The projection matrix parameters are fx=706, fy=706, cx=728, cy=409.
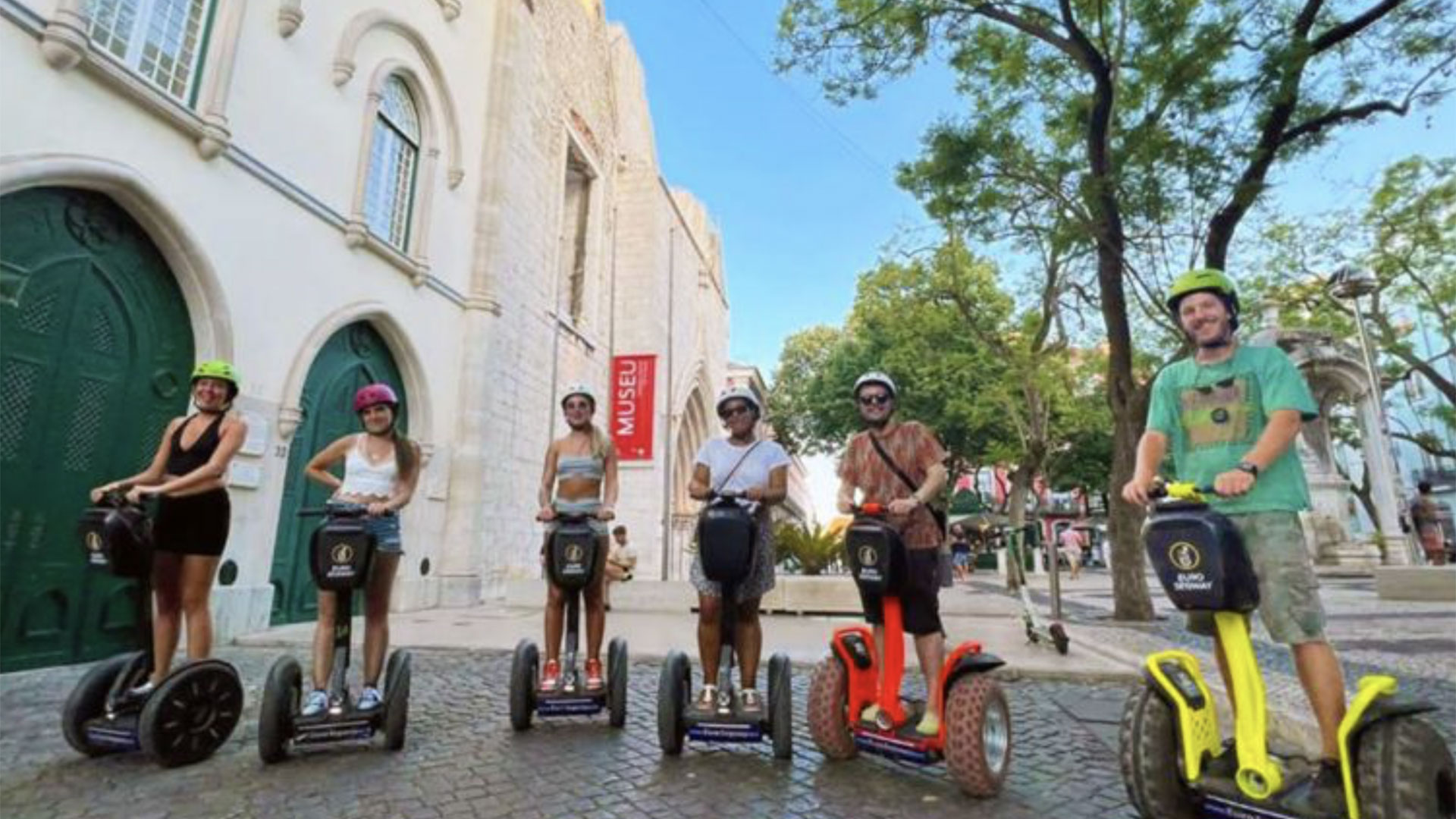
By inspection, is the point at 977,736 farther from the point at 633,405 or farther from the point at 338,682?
the point at 633,405

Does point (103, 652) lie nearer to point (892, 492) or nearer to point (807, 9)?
point (892, 492)

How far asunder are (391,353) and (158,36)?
14.3 feet

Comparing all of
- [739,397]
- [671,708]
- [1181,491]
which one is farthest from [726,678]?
[1181,491]

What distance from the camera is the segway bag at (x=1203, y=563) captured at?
2287 millimetres

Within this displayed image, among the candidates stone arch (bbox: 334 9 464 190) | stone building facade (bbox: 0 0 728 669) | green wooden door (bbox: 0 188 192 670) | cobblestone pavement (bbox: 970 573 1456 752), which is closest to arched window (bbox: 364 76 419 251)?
stone building facade (bbox: 0 0 728 669)

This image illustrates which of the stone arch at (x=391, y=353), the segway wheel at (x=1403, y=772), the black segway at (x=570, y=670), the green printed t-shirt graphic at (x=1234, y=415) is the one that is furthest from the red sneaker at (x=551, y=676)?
the stone arch at (x=391, y=353)

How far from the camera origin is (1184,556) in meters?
2.34

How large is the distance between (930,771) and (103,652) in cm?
679

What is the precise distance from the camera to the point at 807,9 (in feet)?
29.8

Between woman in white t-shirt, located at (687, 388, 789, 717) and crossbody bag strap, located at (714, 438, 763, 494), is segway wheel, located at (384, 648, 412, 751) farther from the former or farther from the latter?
crossbody bag strap, located at (714, 438, 763, 494)

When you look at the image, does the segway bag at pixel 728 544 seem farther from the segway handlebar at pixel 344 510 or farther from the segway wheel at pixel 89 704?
the segway wheel at pixel 89 704

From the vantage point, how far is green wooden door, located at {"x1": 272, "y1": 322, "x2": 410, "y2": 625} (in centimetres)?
800

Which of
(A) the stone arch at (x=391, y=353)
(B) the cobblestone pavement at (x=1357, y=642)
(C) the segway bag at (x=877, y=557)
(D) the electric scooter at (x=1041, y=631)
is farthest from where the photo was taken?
(A) the stone arch at (x=391, y=353)

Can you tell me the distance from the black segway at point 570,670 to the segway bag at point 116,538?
5.92ft
